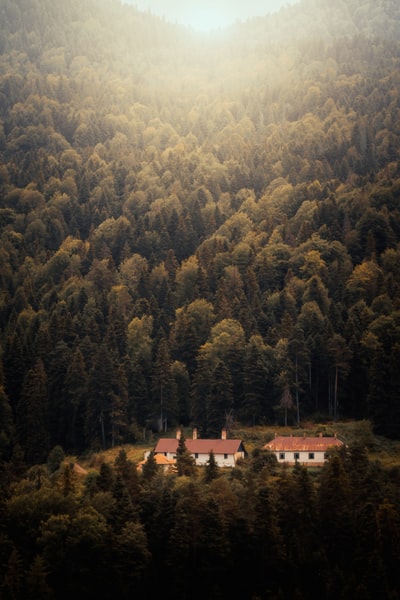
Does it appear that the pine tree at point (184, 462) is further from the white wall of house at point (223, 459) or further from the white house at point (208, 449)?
the white wall of house at point (223, 459)

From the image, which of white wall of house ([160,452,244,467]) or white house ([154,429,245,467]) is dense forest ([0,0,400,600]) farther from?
white house ([154,429,245,467])

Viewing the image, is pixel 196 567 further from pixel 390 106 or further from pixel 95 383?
pixel 390 106

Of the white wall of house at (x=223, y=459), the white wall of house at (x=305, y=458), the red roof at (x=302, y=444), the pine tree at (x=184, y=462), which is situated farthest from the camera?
the white wall of house at (x=223, y=459)

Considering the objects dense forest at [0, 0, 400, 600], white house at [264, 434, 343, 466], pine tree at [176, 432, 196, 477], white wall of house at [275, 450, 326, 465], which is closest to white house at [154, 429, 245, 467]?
white house at [264, 434, 343, 466]

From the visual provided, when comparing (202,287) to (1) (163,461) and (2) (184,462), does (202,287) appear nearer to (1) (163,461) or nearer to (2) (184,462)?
(1) (163,461)

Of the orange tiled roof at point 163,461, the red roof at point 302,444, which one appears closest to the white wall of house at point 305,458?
the red roof at point 302,444

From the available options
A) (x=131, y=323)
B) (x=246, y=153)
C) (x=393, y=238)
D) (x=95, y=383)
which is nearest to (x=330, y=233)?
(x=393, y=238)
